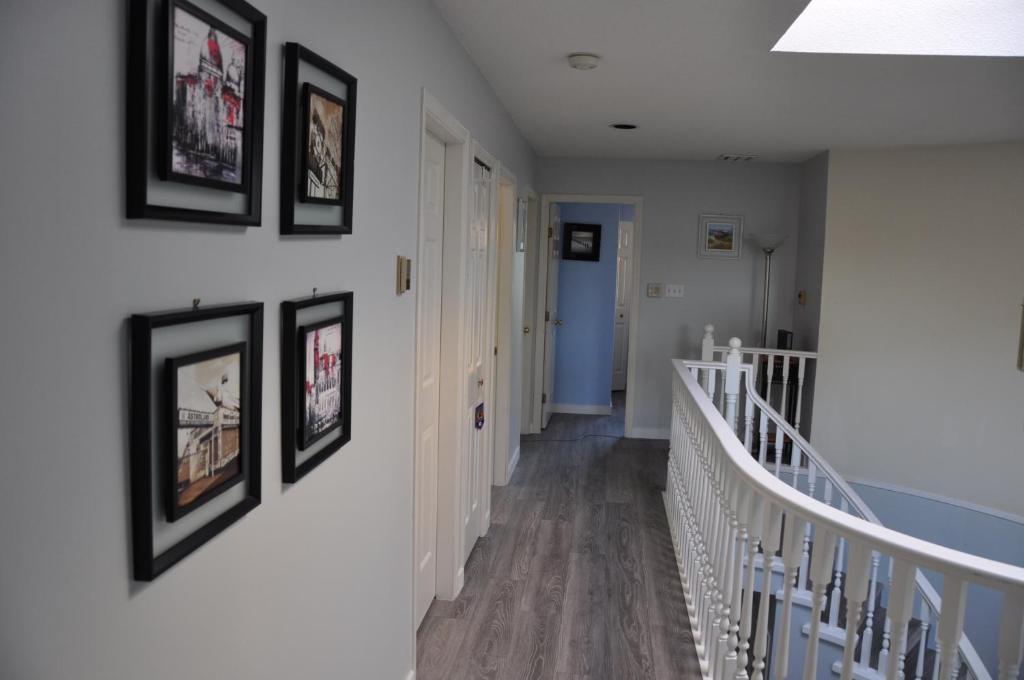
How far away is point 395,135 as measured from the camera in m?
2.25

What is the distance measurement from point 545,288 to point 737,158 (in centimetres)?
186

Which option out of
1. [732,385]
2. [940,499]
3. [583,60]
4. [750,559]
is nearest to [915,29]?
[583,60]

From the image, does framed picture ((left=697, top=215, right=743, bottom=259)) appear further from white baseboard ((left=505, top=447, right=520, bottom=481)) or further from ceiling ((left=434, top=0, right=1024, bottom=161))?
white baseboard ((left=505, top=447, right=520, bottom=481))

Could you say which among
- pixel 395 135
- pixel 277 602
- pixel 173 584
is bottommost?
pixel 277 602

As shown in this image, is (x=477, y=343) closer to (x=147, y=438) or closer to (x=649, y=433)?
(x=147, y=438)

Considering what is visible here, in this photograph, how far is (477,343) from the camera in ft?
13.0

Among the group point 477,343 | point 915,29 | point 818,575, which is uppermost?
point 915,29

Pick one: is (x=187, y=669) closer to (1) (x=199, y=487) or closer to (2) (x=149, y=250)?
(1) (x=199, y=487)

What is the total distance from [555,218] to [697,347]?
1.64 m

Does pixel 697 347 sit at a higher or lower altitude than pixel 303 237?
lower

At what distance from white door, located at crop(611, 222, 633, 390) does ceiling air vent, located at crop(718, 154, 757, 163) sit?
6.73 ft

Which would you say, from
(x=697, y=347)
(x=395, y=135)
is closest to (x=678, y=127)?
(x=697, y=347)

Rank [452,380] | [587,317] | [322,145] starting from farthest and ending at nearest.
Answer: [587,317], [452,380], [322,145]

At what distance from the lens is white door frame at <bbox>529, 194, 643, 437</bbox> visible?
659cm
